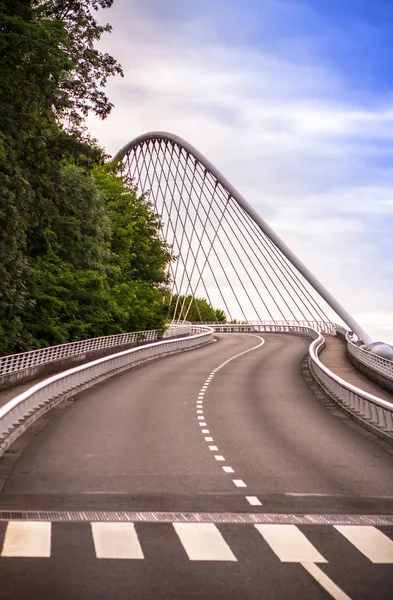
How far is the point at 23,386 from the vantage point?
33.2 m

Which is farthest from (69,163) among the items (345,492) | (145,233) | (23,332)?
(345,492)

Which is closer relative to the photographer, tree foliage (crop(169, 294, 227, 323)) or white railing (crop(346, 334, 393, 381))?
white railing (crop(346, 334, 393, 381))

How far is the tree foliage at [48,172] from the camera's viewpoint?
2961cm

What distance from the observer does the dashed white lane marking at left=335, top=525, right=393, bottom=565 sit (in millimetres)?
8780

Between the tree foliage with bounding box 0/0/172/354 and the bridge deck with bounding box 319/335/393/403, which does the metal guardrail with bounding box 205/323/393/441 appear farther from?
the tree foliage with bounding box 0/0/172/354

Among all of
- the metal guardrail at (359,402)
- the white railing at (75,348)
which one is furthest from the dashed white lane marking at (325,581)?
the white railing at (75,348)

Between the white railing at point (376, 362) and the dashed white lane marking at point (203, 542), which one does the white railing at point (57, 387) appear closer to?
the dashed white lane marking at point (203, 542)

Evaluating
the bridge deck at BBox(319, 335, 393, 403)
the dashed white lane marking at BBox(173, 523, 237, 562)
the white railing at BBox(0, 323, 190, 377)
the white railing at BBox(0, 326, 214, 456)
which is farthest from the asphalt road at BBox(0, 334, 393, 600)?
the white railing at BBox(0, 323, 190, 377)

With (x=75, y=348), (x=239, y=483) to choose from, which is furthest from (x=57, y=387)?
(x=75, y=348)

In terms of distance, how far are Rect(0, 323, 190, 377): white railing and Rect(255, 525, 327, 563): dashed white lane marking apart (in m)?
25.4

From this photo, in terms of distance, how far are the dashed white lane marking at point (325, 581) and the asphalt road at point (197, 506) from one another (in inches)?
1.0

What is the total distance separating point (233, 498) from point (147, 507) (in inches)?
55.4

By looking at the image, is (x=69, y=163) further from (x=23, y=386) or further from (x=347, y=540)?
(x=347, y=540)

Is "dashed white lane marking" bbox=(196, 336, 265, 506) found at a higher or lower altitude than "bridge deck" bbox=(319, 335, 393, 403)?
lower
